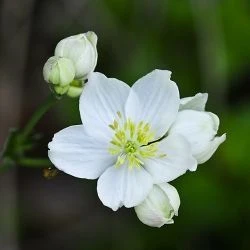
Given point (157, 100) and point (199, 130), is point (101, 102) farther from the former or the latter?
point (199, 130)

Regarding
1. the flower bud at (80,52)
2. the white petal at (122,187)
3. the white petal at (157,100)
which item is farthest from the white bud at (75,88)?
the white petal at (122,187)

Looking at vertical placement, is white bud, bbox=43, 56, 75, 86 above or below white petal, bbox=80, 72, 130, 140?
above

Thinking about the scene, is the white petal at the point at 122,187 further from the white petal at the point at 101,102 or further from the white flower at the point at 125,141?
the white petal at the point at 101,102

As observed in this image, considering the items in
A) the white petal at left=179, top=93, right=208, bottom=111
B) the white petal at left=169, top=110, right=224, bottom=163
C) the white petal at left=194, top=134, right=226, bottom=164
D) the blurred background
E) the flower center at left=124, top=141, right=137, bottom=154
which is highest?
the white petal at left=179, top=93, right=208, bottom=111

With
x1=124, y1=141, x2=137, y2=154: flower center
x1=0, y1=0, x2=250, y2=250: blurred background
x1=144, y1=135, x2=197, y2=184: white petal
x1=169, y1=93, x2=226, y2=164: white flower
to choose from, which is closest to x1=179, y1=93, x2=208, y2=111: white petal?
x1=169, y1=93, x2=226, y2=164: white flower

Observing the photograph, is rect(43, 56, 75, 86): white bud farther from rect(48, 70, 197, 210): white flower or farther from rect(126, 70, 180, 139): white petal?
rect(126, 70, 180, 139): white petal

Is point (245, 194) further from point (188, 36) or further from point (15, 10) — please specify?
point (15, 10)

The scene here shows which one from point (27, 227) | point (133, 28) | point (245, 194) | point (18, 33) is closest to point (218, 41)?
point (133, 28)
